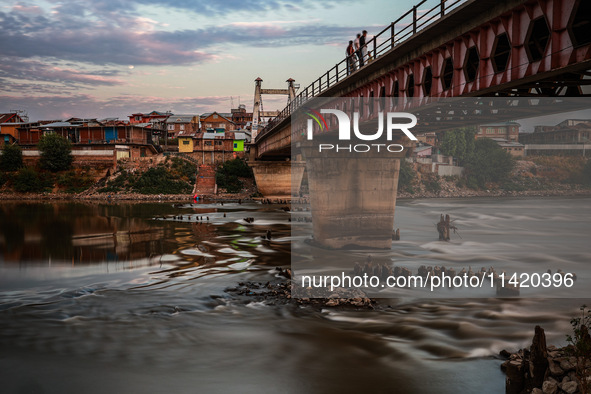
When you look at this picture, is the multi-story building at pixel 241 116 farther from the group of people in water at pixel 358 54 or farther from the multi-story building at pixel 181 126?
the group of people in water at pixel 358 54

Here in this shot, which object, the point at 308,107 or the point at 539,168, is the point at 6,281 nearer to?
the point at 308,107

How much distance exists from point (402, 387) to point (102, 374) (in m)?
8.32

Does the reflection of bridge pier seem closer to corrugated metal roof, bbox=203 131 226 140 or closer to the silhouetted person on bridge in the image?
the silhouetted person on bridge

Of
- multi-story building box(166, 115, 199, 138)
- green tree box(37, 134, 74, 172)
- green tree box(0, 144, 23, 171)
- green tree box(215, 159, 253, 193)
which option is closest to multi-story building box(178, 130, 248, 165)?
green tree box(215, 159, 253, 193)

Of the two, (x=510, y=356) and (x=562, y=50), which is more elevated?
(x=562, y=50)

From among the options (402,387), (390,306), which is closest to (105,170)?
(390,306)

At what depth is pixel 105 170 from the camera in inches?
3644

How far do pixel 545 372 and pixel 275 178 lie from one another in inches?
2917

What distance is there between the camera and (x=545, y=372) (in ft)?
38.5

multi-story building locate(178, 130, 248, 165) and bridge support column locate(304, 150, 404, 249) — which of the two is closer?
bridge support column locate(304, 150, 404, 249)

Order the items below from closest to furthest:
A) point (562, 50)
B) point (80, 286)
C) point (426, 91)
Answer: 1. point (562, 50)
2. point (426, 91)
3. point (80, 286)

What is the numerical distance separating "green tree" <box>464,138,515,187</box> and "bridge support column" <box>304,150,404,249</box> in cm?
7135

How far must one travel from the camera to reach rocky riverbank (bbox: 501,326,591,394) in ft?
→ 36.8

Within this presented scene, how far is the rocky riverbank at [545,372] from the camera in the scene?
11.2 m
